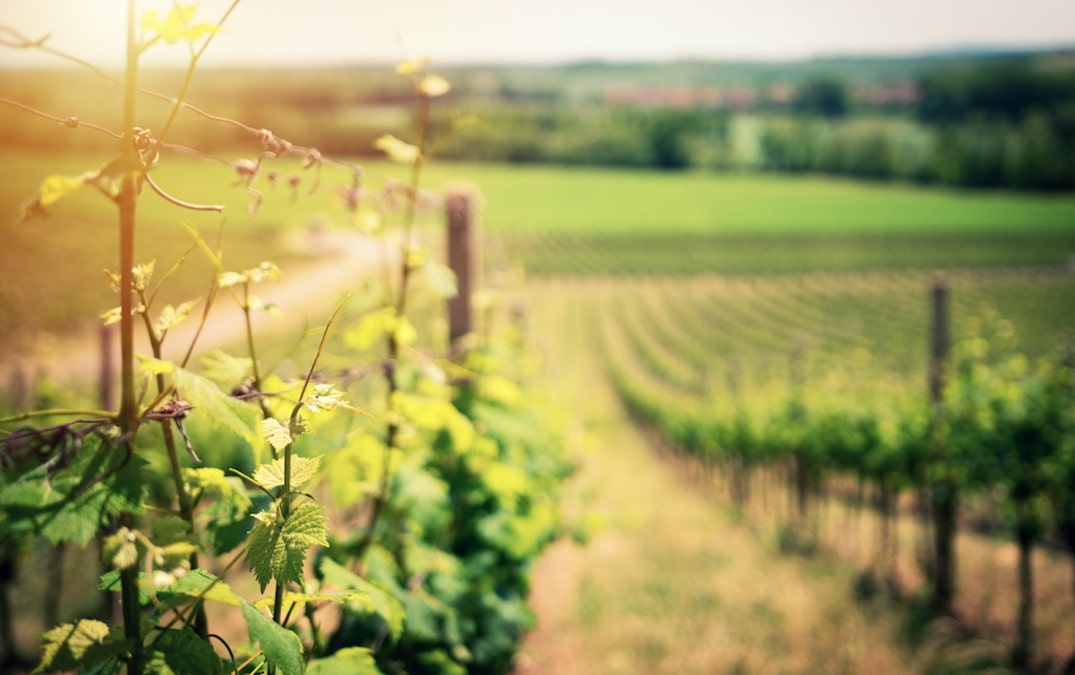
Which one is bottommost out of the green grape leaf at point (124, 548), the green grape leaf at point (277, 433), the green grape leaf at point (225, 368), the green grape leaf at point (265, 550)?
the green grape leaf at point (265, 550)

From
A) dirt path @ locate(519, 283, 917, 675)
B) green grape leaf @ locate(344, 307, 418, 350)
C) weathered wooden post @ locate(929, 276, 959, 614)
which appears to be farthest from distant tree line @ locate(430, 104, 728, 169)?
green grape leaf @ locate(344, 307, 418, 350)

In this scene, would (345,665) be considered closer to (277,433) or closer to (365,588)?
(365,588)

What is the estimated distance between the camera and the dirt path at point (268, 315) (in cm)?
1544

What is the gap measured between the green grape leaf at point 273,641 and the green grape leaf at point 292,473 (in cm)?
15

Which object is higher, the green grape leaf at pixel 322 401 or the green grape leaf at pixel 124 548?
→ the green grape leaf at pixel 322 401

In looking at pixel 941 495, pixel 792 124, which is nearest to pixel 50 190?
pixel 941 495

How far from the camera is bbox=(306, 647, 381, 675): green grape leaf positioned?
3.81ft

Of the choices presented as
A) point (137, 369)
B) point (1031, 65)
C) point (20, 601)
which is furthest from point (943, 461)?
point (1031, 65)

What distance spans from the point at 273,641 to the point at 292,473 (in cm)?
20

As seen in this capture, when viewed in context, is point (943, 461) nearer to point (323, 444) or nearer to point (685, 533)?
point (685, 533)

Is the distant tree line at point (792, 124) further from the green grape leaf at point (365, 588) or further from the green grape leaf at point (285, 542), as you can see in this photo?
the green grape leaf at point (285, 542)

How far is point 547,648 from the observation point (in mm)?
3875

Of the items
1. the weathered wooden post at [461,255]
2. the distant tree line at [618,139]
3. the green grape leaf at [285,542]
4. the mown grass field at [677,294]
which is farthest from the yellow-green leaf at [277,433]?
the distant tree line at [618,139]

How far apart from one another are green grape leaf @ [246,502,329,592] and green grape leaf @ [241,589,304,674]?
41 millimetres
